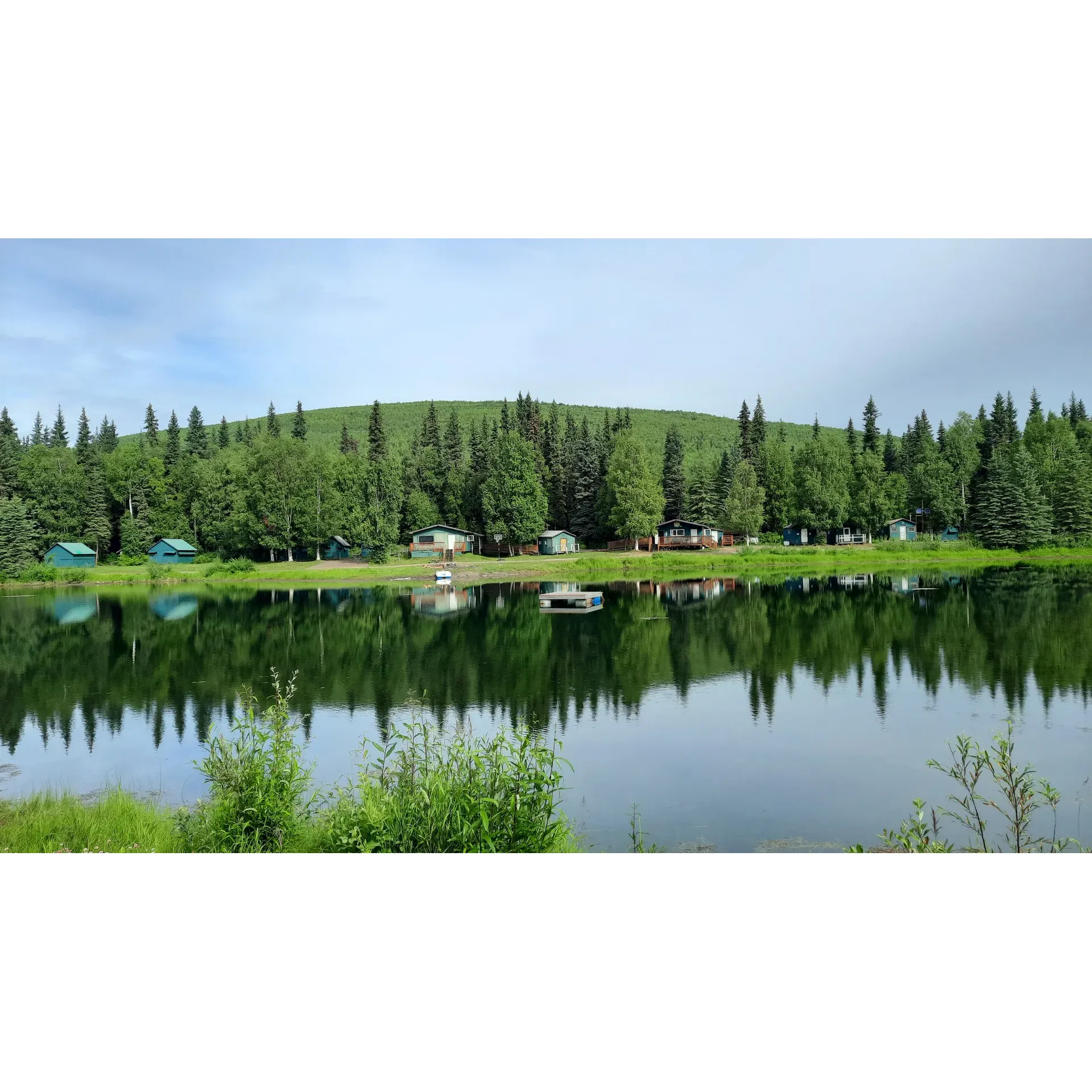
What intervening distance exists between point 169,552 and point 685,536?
3853 cm

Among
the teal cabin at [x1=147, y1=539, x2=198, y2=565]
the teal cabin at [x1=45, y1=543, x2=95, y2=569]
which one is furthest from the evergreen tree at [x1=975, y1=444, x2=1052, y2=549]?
the teal cabin at [x1=45, y1=543, x2=95, y2=569]

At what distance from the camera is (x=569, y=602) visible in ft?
94.3

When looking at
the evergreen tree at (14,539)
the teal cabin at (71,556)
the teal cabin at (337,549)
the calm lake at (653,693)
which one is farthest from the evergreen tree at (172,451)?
the calm lake at (653,693)

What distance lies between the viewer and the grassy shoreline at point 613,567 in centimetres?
4297

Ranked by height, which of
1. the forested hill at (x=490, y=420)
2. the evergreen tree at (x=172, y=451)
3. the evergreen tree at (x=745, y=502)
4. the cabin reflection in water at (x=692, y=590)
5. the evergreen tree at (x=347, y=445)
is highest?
the forested hill at (x=490, y=420)

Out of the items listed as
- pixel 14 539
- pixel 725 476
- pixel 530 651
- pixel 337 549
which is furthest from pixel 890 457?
pixel 14 539

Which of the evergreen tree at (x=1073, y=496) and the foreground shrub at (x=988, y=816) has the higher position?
the evergreen tree at (x=1073, y=496)

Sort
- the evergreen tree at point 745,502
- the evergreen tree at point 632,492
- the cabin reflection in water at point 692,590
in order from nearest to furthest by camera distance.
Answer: the cabin reflection in water at point 692,590 → the evergreen tree at point 632,492 → the evergreen tree at point 745,502

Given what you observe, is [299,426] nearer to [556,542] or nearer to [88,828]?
[556,542]

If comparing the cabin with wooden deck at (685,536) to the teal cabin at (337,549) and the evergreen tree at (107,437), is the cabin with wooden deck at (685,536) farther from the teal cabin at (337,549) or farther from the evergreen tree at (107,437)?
the evergreen tree at (107,437)

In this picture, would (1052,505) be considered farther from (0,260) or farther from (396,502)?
(0,260)

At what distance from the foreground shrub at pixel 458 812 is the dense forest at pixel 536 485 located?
4467cm

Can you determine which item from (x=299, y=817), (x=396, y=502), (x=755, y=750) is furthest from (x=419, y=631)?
(x=396, y=502)

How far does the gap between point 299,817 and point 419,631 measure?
642 inches
